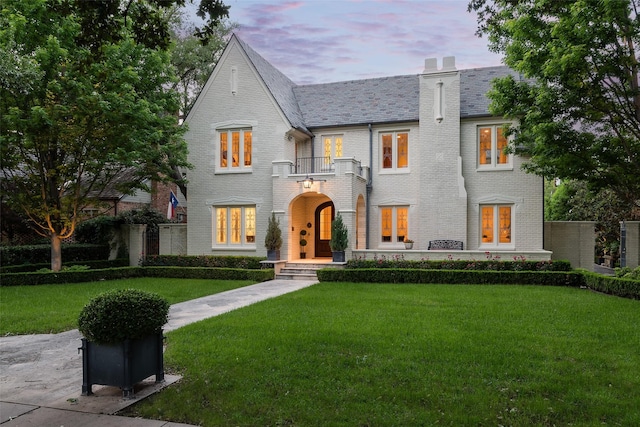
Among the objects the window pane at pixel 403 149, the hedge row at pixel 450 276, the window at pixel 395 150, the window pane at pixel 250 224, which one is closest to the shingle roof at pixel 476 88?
the window pane at pixel 403 149

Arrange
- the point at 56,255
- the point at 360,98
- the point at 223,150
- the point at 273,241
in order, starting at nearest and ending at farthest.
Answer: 1. the point at 56,255
2. the point at 273,241
3. the point at 223,150
4. the point at 360,98

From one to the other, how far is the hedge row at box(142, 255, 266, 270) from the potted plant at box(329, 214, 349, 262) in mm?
3166

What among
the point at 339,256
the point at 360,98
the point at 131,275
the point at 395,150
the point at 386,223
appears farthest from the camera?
the point at 360,98

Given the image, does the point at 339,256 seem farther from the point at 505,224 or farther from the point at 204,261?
the point at 505,224

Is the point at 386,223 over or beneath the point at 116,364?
over

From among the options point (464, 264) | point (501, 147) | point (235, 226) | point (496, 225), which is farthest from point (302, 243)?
point (501, 147)

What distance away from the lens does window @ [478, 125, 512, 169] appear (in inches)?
770

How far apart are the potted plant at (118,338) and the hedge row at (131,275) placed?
12032mm

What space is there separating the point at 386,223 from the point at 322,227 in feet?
10.3

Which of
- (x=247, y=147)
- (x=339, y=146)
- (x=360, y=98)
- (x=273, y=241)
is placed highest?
(x=360, y=98)

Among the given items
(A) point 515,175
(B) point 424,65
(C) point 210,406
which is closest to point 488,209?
(A) point 515,175

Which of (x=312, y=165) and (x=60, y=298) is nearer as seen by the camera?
(x=60, y=298)

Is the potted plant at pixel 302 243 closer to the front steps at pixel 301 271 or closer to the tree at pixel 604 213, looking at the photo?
the front steps at pixel 301 271

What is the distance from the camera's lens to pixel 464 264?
17.1 m
